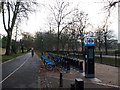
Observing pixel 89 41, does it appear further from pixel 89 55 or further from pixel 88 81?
pixel 88 81

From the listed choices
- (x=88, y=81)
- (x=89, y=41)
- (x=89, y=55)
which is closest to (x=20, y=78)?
(x=88, y=81)

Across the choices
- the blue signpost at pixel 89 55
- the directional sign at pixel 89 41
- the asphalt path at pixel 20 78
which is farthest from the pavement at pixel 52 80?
the directional sign at pixel 89 41

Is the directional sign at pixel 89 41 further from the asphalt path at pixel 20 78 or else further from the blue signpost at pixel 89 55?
the asphalt path at pixel 20 78

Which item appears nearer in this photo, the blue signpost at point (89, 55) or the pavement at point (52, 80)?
the pavement at point (52, 80)

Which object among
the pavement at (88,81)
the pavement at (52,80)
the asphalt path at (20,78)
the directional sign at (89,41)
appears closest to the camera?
the pavement at (88,81)

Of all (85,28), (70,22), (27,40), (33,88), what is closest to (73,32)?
(85,28)

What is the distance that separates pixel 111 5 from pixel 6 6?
3401 centimetres

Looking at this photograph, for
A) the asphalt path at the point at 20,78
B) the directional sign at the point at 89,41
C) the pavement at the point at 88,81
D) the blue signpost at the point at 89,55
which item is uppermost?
the directional sign at the point at 89,41

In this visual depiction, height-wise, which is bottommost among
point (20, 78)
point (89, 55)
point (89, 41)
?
point (20, 78)

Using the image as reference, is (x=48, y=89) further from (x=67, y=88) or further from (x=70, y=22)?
(x=70, y=22)

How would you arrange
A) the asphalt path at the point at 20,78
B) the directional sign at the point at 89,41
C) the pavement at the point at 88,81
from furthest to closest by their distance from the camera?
1. the directional sign at the point at 89,41
2. the asphalt path at the point at 20,78
3. the pavement at the point at 88,81

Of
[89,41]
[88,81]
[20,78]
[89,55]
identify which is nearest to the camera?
[88,81]

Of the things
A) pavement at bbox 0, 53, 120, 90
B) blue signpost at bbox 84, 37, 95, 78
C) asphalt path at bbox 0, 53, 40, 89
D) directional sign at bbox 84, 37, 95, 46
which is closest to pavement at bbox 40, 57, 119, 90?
pavement at bbox 0, 53, 120, 90

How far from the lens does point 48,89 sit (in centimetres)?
1146
